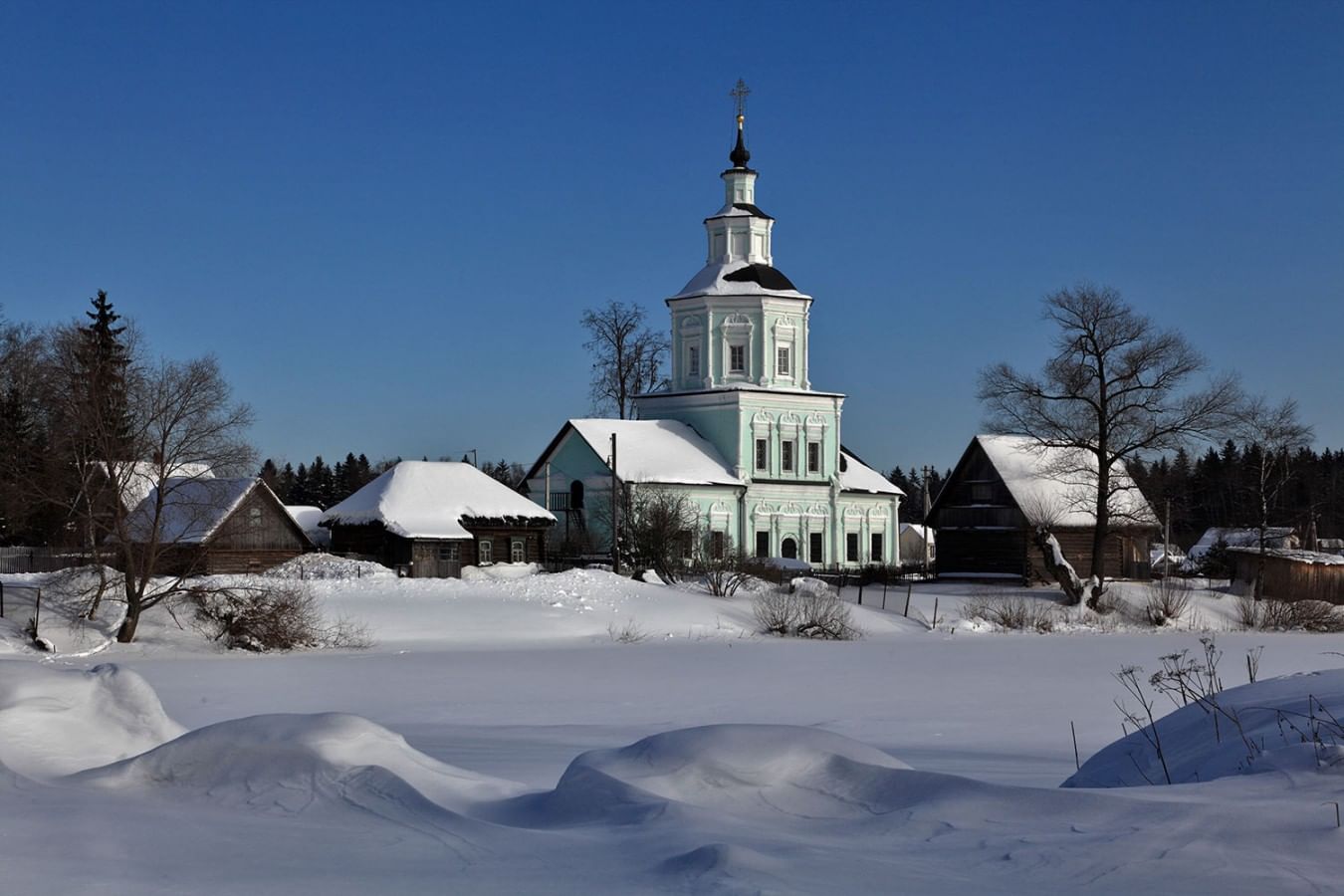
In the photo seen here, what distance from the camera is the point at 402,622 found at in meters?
35.5

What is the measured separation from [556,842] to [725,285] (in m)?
55.3

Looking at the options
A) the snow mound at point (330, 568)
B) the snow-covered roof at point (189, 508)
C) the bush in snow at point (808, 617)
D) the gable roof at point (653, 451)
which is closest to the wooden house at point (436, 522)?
the snow mound at point (330, 568)

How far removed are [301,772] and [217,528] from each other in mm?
33658

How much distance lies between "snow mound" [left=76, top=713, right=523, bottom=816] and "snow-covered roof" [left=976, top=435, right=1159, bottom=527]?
148 ft

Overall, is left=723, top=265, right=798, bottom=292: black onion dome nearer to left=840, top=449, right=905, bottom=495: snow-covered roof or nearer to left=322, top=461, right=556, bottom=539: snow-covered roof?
left=840, top=449, right=905, bottom=495: snow-covered roof

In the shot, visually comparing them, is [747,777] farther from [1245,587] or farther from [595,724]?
[1245,587]

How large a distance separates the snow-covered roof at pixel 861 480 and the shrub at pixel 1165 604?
20.0 metres

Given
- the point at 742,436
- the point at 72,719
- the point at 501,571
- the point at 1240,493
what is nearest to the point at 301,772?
the point at 72,719

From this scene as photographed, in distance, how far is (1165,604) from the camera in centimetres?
4278

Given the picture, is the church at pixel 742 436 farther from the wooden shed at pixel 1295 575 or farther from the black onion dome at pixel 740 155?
the wooden shed at pixel 1295 575

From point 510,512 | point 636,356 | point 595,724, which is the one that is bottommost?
point 595,724

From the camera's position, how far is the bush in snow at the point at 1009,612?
134ft

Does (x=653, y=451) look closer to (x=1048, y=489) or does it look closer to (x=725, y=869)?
(x=1048, y=489)

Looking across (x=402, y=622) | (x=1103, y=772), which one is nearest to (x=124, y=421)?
(x=402, y=622)
